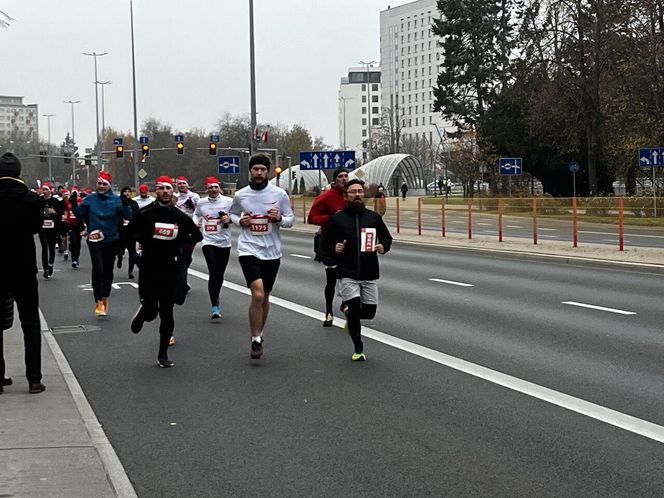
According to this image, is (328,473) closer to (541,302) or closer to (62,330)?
(62,330)

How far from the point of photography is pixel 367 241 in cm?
995

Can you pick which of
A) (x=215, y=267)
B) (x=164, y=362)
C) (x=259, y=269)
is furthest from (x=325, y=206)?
(x=164, y=362)

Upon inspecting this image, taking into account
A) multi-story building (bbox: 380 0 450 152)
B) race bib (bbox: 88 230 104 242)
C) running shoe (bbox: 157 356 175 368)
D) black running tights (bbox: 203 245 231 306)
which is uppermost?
multi-story building (bbox: 380 0 450 152)

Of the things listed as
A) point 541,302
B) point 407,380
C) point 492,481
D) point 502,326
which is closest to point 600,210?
A: point 541,302

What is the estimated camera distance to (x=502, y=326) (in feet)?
40.9

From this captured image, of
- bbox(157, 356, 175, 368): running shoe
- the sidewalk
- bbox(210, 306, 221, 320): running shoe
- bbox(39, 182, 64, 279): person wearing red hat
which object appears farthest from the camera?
bbox(39, 182, 64, 279): person wearing red hat

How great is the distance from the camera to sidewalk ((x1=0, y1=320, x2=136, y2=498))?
18.4ft

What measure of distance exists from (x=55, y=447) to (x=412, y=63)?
185031 mm

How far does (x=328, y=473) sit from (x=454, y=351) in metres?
4.73

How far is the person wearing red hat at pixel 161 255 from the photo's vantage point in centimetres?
997

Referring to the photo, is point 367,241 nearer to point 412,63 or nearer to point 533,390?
point 533,390

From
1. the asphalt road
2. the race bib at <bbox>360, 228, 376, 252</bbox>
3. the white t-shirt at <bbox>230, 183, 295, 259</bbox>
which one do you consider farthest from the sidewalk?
the race bib at <bbox>360, 228, 376, 252</bbox>

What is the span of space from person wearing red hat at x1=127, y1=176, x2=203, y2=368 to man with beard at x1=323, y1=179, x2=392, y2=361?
4.77 feet

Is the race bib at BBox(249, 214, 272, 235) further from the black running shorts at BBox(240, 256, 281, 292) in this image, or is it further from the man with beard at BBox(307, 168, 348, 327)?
the man with beard at BBox(307, 168, 348, 327)
